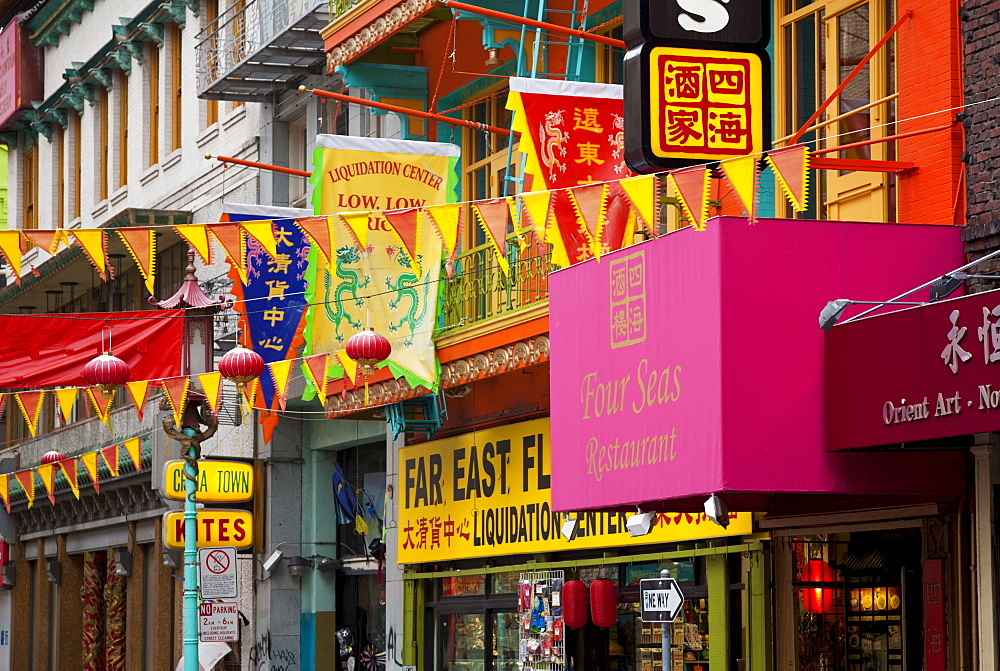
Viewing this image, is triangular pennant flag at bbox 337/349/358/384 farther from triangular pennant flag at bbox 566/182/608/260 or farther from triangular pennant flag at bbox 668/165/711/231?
triangular pennant flag at bbox 668/165/711/231

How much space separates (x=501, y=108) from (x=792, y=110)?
6474 millimetres

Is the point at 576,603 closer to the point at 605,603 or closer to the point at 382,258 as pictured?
the point at 605,603

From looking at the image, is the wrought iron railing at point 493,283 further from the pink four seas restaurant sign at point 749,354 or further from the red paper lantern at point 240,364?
the pink four seas restaurant sign at point 749,354

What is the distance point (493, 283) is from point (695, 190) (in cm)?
799

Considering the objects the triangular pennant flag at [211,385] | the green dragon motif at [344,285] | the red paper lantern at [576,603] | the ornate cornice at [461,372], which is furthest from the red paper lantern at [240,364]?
the red paper lantern at [576,603]

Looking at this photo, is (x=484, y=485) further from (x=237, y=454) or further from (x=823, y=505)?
(x=237, y=454)

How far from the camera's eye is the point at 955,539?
13.7 metres

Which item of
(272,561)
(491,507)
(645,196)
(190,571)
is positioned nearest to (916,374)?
(645,196)

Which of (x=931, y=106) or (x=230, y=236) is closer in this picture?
(x=931, y=106)

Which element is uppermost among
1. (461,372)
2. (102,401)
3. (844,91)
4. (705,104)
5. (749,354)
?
(844,91)

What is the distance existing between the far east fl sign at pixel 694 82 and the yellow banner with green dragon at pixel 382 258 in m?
5.92

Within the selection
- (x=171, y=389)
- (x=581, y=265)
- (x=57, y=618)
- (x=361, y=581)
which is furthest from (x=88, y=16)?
(x=581, y=265)

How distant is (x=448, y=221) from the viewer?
1571cm

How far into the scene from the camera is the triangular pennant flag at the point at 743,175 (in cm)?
1209
